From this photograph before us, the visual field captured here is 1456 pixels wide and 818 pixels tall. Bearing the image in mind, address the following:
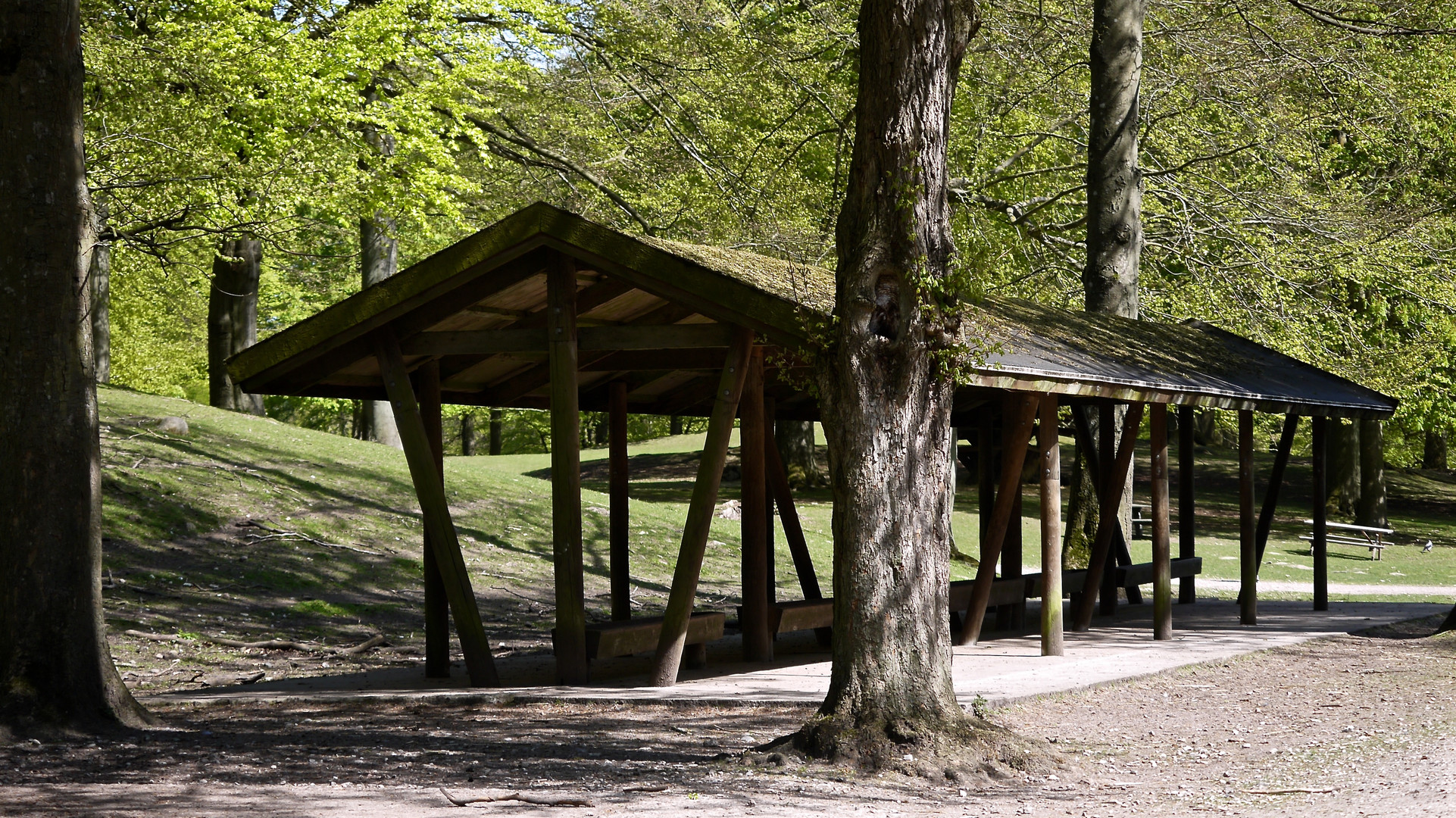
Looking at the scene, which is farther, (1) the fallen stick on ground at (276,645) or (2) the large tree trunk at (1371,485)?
(2) the large tree trunk at (1371,485)

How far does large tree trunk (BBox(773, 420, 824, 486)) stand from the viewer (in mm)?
28250

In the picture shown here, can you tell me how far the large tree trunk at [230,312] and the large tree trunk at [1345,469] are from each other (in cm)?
2384

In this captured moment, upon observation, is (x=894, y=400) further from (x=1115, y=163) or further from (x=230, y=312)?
(x=230, y=312)

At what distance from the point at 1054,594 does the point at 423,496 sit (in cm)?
524

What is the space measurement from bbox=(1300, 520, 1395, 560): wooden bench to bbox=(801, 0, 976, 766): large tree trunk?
761 inches

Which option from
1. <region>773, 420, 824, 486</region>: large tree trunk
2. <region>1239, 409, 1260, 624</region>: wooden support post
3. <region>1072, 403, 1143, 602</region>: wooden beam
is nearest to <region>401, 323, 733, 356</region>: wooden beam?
<region>1239, 409, 1260, 624</region>: wooden support post

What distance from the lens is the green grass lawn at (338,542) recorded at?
14.4 m

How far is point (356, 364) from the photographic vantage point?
36.3 feet

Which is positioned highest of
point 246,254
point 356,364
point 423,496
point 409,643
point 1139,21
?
point 1139,21

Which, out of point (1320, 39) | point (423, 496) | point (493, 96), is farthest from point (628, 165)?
point (423, 496)

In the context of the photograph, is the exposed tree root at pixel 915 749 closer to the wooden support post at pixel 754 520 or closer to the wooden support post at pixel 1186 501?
the wooden support post at pixel 754 520

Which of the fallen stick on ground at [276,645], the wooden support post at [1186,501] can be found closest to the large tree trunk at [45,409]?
the fallen stick on ground at [276,645]

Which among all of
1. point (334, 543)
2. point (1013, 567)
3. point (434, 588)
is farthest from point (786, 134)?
point (434, 588)

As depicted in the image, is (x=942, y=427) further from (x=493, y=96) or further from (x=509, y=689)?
(x=493, y=96)
